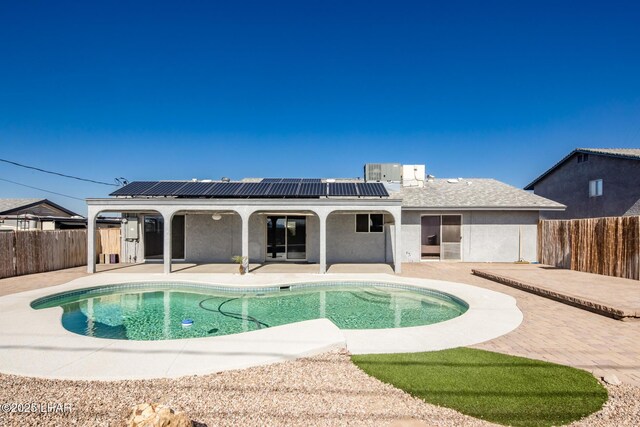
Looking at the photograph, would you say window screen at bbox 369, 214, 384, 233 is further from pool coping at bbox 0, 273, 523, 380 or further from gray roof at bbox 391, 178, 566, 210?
pool coping at bbox 0, 273, 523, 380

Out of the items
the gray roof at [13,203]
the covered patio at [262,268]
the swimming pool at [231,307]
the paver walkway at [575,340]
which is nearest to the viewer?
the paver walkway at [575,340]

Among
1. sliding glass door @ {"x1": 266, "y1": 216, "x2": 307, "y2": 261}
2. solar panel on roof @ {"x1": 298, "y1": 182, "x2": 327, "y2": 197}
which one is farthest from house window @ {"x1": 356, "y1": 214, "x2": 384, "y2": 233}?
sliding glass door @ {"x1": 266, "y1": 216, "x2": 307, "y2": 261}

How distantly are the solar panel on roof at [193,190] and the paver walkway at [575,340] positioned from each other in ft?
38.1

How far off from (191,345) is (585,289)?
404 inches

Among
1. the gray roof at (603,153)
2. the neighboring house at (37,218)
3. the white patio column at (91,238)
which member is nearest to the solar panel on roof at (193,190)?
the white patio column at (91,238)

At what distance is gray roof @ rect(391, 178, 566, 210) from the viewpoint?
15805 millimetres

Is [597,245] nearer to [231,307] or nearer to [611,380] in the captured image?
[611,380]

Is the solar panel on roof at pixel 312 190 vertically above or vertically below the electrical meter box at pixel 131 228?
above

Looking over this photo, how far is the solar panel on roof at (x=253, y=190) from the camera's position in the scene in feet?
43.4

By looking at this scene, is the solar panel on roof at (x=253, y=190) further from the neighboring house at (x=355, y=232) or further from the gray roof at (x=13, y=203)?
the gray roof at (x=13, y=203)

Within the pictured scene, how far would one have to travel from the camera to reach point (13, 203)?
73.2ft

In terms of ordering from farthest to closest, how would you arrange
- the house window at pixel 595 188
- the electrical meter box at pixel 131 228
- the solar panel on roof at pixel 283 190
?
1. the house window at pixel 595 188
2. the electrical meter box at pixel 131 228
3. the solar panel on roof at pixel 283 190

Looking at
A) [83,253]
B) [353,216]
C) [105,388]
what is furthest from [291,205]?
[83,253]

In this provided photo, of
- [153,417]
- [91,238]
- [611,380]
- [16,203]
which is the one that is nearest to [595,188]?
[611,380]
